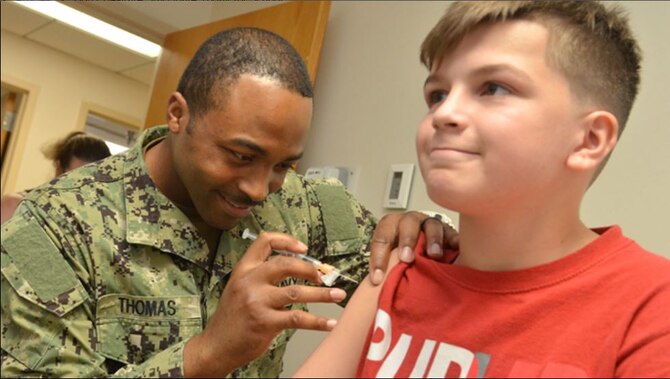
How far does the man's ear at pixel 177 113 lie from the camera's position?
120 cm

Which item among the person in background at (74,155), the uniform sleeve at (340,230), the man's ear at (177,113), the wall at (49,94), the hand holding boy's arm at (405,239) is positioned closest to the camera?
the hand holding boy's arm at (405,239)

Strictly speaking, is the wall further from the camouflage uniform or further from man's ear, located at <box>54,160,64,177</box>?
the camouflage uniform

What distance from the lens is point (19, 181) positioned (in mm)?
5082

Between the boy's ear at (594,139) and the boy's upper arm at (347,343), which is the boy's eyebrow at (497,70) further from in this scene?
the boy's upper arm at (347,343)

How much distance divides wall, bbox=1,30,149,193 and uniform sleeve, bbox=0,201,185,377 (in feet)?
13.9

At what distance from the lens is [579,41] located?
73 centimetres

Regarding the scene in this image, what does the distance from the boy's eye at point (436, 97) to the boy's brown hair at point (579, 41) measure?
35 mm

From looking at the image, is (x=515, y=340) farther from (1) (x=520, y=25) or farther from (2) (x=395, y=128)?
(2) (x=395, y=128)

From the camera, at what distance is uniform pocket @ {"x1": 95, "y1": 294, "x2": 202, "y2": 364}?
1.10 meters

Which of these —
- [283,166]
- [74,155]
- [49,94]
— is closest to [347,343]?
[283,166]

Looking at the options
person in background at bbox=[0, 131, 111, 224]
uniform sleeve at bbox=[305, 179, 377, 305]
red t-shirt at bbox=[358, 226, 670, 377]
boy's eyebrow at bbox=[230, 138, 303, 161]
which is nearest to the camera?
red t-shirt at bbox=[358, 226, 670, 377]

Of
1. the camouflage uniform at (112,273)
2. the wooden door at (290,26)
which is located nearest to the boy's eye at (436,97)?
the camouflage uniform at (112,273)

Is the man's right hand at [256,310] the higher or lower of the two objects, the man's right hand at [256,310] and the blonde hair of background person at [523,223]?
the lower

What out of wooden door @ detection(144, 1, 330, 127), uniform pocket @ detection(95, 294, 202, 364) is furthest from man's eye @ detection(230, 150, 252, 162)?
wooden door @ detection(144, 1, 330, 127)
